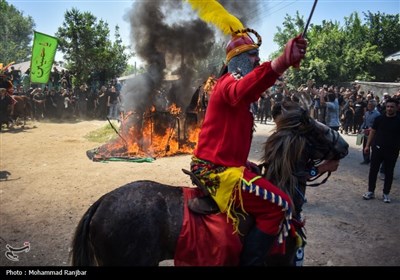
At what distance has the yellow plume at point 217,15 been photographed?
308 cm

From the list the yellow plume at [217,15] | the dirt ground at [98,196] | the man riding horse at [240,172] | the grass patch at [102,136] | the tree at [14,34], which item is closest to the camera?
the man riding horse at [240,172]

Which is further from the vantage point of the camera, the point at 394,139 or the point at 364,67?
the point at 364,67

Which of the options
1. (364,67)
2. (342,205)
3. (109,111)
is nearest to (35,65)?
(109,111)

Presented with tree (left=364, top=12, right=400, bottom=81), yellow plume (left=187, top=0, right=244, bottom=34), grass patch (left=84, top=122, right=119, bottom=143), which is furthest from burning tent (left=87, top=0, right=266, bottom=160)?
tree (left=364, top=12, right=400, bottom=81)

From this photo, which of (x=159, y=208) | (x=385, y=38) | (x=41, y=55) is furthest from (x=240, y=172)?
(x=385, y=38)

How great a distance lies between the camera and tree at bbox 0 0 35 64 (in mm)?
51625

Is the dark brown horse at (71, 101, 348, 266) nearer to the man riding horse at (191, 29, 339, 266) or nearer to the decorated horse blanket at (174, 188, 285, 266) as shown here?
the decorated horse blanket at (174, 188, 285, 266)

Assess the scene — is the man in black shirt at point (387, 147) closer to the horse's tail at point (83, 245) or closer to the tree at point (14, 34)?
the horse's tail at point (83, 245)

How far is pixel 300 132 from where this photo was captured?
321 cm

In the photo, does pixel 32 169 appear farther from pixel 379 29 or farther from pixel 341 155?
pixel 379 29

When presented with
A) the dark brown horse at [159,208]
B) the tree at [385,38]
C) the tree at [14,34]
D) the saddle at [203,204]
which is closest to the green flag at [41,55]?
the dark brown horse at [159,208]

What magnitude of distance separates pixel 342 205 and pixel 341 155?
4.46m

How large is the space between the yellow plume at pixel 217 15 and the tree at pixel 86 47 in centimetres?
2474

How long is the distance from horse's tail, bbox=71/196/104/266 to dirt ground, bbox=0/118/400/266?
2073 mm
